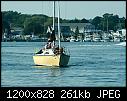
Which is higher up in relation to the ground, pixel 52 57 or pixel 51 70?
pixel 52 57

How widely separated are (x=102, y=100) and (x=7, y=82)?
12794mm

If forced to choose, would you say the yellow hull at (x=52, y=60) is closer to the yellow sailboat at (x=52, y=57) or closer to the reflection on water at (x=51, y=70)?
the yellow sailboat at (x=52, y=57)

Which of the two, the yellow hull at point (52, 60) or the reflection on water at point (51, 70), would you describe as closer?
the reflection on water at point (51, 70)

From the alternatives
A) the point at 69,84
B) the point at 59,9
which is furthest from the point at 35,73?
the point at 59,9

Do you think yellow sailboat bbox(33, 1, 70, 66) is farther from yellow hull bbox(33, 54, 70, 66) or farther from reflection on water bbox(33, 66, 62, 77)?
reflection on water bbox(33, 66, 62, 77)

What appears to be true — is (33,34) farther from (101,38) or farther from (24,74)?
(24,74)

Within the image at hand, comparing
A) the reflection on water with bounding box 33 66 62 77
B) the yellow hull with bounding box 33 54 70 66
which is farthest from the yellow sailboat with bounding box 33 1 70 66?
the reflection on water with bounding box 33 66 62 77

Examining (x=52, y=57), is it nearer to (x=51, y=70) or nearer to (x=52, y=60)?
Answer: (x=52, y=60)

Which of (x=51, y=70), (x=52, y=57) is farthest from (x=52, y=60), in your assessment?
(x=51, y=70)

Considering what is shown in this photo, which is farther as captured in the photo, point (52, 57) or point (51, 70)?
point (52, 57)

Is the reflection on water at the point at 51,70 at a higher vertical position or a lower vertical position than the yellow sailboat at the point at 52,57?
lower

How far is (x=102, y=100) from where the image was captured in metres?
23.7

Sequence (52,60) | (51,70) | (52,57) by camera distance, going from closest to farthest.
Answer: (51,70), (52,57), (52,60)

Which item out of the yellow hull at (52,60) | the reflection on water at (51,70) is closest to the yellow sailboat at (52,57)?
the yellow hull at (52,60)
